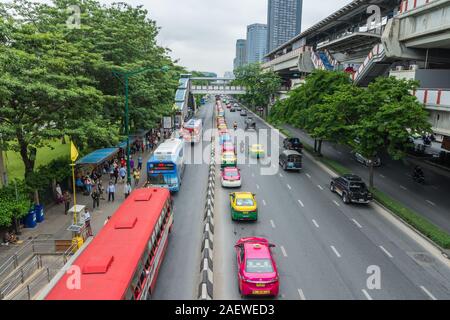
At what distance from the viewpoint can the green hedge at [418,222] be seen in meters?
20.8

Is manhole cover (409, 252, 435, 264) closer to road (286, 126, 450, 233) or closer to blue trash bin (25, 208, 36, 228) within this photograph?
road (286, 126, 450, 233)

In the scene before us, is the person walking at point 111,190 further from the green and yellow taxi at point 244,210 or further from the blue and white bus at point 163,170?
the green and yellow taxi at point 244,210

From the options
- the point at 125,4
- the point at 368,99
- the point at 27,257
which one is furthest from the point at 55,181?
the point at 125,4

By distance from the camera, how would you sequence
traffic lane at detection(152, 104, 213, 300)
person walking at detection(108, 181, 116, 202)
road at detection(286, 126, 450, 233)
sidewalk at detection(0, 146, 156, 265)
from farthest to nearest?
person walking at detection(108, 181, 116, 202) → road at detection(286, 126, 450, 233) → sidewalk at detection(0, 146, 156, 265) → traffic lane at detection(152, 104, 213, 300)

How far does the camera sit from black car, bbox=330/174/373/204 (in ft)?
90.3

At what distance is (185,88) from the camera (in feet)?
305

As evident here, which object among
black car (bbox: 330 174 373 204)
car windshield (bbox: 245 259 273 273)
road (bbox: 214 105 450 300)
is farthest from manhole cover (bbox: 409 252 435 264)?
car windshield (bbox: 245 259 273 273)

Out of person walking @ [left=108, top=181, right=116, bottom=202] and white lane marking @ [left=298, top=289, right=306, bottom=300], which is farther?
person walking @ [left=108, top=181, right=116, bottom=202]

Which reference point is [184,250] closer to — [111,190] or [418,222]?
[111,190]

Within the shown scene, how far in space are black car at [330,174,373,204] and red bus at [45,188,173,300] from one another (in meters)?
14.8

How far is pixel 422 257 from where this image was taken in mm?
19500

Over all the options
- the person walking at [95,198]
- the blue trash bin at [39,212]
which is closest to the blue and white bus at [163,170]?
the person walking at [95,198]

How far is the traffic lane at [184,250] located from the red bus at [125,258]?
25.6 inches

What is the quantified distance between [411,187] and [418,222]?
12.0 metres
